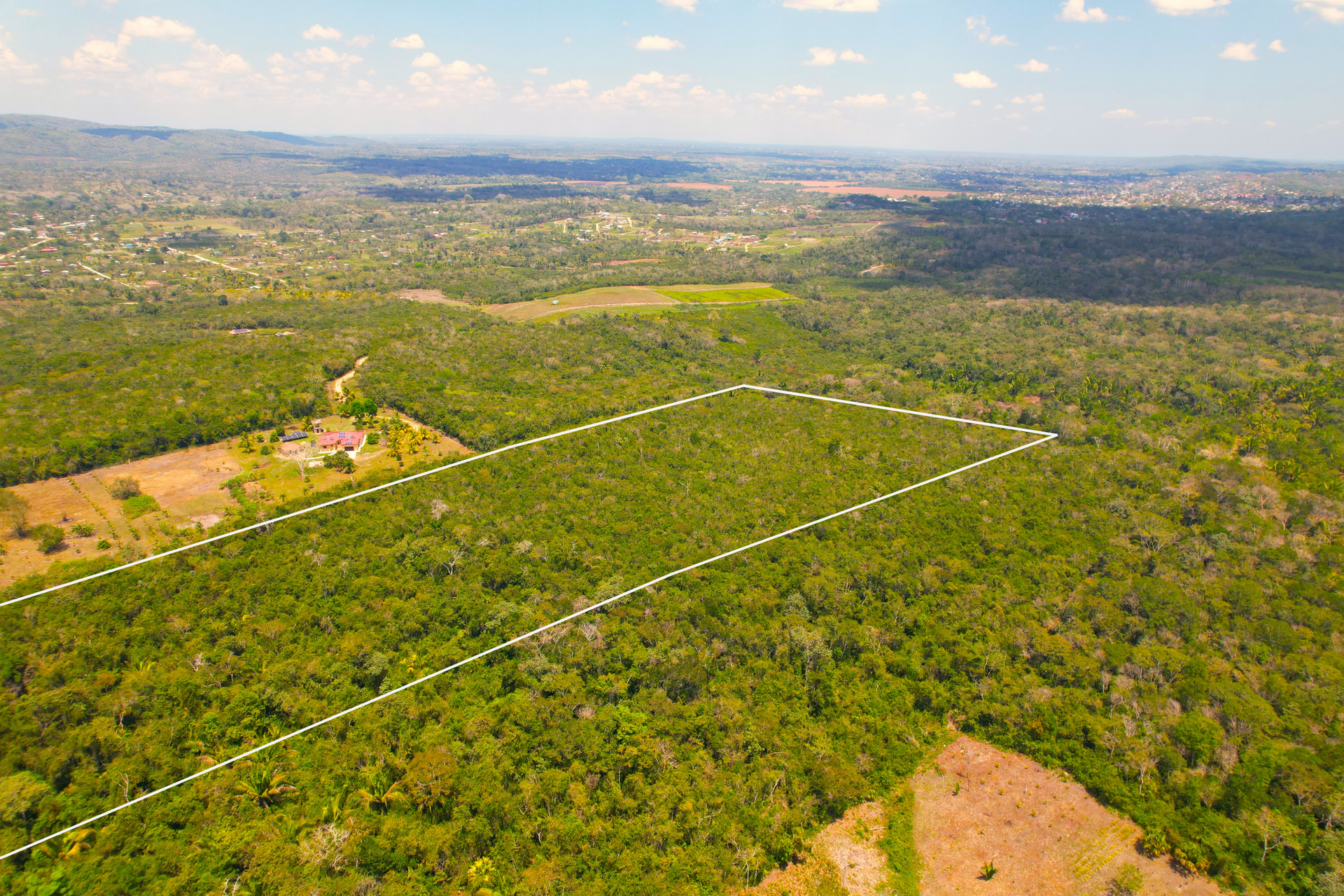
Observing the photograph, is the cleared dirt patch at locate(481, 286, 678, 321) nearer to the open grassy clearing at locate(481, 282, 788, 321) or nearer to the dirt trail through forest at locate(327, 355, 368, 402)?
the open grassy clearing at locate(481, 282, 788, 321)

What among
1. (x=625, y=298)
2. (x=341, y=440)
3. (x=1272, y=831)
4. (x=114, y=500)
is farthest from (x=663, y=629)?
(x=625, y=298)

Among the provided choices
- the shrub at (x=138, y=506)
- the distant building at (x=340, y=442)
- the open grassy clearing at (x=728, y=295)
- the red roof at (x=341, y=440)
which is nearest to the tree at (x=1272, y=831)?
the distant building at (x=340, y=442)

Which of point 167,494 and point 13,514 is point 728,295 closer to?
point 167,494

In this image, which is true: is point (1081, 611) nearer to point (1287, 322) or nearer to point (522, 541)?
point (522, 541)

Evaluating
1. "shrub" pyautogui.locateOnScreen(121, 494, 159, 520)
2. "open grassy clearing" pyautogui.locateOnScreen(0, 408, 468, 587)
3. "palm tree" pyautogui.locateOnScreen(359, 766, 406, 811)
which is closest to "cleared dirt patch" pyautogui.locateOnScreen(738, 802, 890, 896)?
"palm tree" pyautogui.locateOnScreen(359, 766, 406, 811)

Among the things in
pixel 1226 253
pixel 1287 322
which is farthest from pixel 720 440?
pixel 1226 253

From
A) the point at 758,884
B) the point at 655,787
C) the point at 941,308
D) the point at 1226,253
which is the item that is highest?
the point at 1226,253
